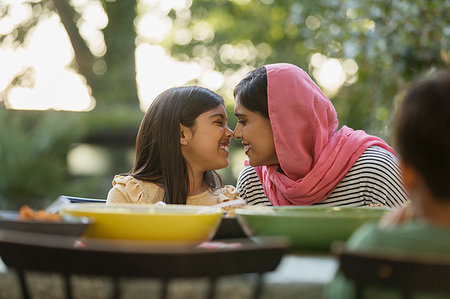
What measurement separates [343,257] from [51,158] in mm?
5707

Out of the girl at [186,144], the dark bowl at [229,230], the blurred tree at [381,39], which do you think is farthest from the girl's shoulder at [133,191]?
the blurred tree at [381,39]

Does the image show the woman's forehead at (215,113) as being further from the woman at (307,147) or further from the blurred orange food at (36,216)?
the blurred orange food at (36,216)

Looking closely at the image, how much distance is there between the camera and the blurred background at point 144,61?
3.93 meters

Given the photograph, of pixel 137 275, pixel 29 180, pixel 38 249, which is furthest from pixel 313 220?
pixel 29 180

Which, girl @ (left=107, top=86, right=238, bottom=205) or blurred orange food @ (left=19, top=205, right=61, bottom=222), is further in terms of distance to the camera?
girl @ (left=107, top=86, right=238, bottom=205)

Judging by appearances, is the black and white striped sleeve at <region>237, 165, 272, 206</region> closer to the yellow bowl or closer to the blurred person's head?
the yellow bowl

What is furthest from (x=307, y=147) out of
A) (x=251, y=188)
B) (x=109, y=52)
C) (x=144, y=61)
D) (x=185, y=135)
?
(x=144, y=61)

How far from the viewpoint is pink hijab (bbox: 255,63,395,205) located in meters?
2.30

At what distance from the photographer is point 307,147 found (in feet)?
7.79

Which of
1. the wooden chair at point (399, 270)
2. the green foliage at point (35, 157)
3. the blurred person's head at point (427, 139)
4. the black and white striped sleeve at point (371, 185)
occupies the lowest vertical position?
the green foliage at point (35, 157)

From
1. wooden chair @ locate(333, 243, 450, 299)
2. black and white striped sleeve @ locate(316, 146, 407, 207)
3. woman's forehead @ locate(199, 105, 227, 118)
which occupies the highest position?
wooden chair @ locate(333, 243, 450, 299)

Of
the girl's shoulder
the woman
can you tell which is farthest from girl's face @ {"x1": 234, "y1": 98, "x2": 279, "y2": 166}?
the girl's shoulder

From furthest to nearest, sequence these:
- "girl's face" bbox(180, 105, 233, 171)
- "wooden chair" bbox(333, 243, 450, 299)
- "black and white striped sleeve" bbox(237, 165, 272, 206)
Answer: "black and white striped sleeve" bbox(237, 165, 272, 206) < "girl's face" bbox(180, 105, 233, 171) < "wooden chair" bbox(333, 243, 450, 299)

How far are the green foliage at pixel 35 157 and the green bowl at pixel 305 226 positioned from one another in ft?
17.0
